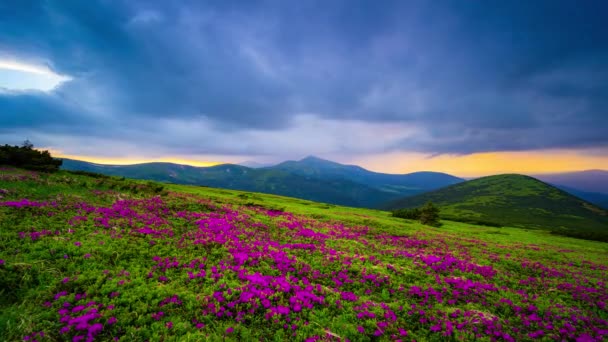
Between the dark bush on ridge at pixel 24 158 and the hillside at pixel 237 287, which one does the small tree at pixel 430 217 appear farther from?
the dark bush on ridge at pixel 24 158

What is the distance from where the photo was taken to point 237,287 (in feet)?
34.7

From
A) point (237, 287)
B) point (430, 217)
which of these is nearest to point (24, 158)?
point (237, 287)

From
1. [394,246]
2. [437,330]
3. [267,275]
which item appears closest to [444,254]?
[394,246]

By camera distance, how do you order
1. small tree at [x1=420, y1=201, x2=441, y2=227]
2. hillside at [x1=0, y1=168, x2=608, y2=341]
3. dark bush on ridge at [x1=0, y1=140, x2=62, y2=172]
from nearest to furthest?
hillside at [x1=0, y1=168, x2=608, y2=341] < dark bush on ridge at [x1=0, y1=140, x2=62, y2=172] < small tree at [x1=420, y1=201, x2=441, y2=227]

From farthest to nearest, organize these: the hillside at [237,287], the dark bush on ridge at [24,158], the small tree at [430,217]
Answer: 1. the small tree at [430,217]
2. the dark bush on ridge at [24,158]
3. the hillside at [237,287]

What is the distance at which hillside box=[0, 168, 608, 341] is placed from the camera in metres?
8.03

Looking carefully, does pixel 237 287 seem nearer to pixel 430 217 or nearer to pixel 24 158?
pixel 24 158

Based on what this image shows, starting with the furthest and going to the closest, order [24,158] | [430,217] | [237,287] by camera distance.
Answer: [430,217] < [24,158] < [237,287]

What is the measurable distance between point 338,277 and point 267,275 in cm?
416

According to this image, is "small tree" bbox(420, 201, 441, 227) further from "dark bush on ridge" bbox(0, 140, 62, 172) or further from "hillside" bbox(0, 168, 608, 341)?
"dark bush on ridge" bbox(0, 140, 62, 172)

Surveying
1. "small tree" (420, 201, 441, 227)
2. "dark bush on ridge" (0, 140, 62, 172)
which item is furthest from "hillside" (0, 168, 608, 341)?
"small tree" (420, 201, 441, 227)

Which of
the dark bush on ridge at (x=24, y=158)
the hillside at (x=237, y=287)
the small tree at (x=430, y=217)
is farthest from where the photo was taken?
the small tree at (x=430, y=217)

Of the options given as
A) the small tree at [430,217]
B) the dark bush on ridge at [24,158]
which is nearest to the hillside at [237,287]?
the dark bush on ridge at [24,158]

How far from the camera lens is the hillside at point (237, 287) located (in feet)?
26.3
